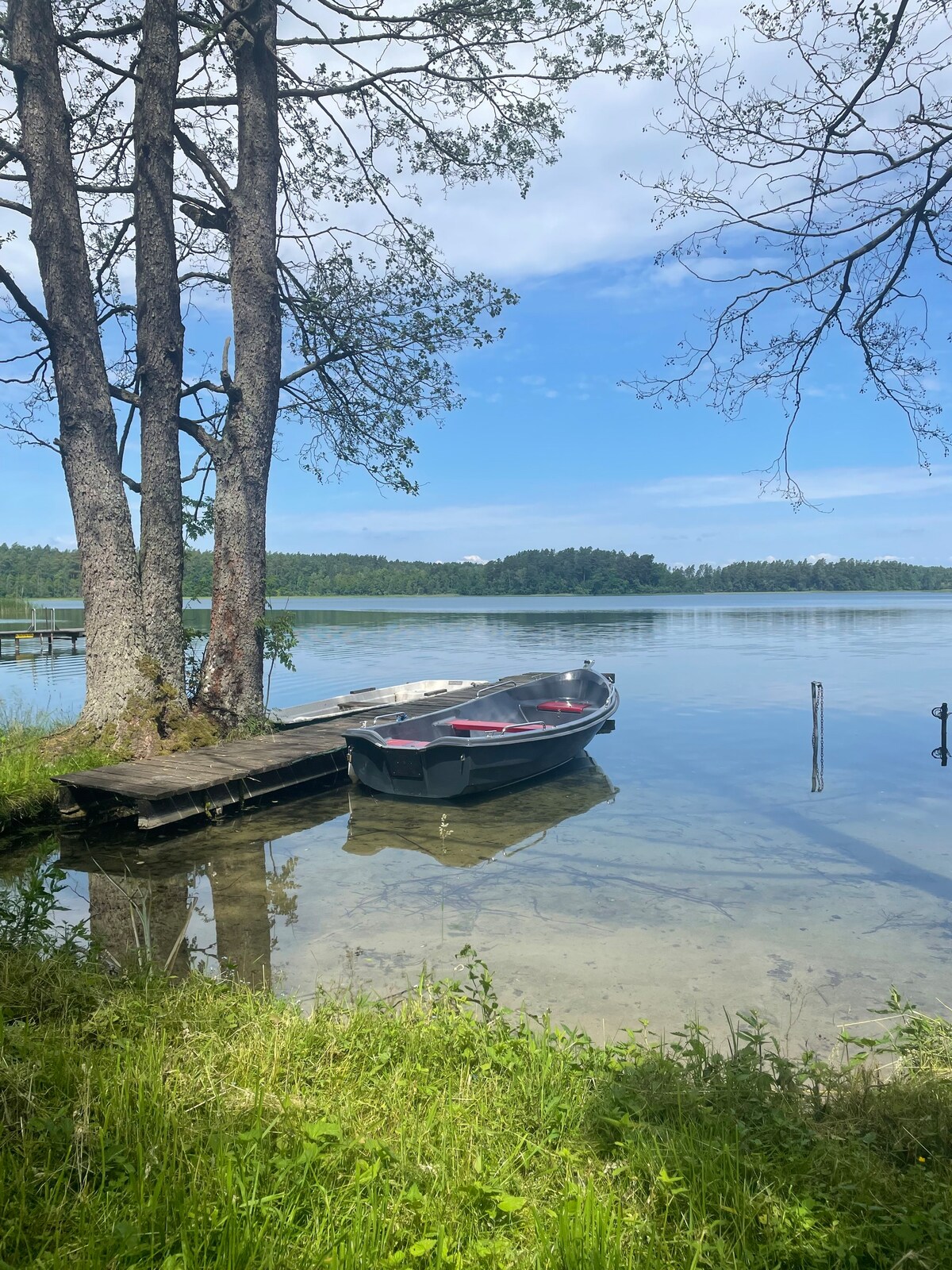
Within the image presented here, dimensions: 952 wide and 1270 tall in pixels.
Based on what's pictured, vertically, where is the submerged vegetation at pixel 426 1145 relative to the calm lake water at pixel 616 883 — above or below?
above

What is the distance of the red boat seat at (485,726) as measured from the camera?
11.3 m

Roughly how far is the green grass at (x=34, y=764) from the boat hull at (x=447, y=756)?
2.92 metres

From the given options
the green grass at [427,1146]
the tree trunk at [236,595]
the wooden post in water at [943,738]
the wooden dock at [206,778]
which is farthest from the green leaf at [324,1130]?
the wooden post in water at [943,738]

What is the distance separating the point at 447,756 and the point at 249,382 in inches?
234

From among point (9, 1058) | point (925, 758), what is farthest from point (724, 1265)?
point (925, 758)

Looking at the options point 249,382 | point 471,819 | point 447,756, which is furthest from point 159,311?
point 471,819

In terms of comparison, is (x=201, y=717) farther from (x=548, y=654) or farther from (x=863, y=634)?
(x=863, y=634)

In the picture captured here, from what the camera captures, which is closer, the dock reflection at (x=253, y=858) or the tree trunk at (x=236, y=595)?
the dock reflection at (x=253, y=858)

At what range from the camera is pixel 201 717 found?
1106 centimetres

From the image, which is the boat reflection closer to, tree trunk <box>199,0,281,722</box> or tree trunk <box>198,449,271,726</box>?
tree trunk <box>198,449,271,726</box>

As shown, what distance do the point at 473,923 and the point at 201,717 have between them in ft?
19.4

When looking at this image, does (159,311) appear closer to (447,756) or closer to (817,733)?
(447,756)

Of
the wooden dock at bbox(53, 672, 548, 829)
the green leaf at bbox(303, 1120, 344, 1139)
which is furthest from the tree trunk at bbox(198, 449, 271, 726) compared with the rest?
the green leaf at bbox(303, 1120, 344, 1139)

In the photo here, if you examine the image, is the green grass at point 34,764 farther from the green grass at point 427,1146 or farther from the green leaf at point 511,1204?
the green leaf at point 511,1204
